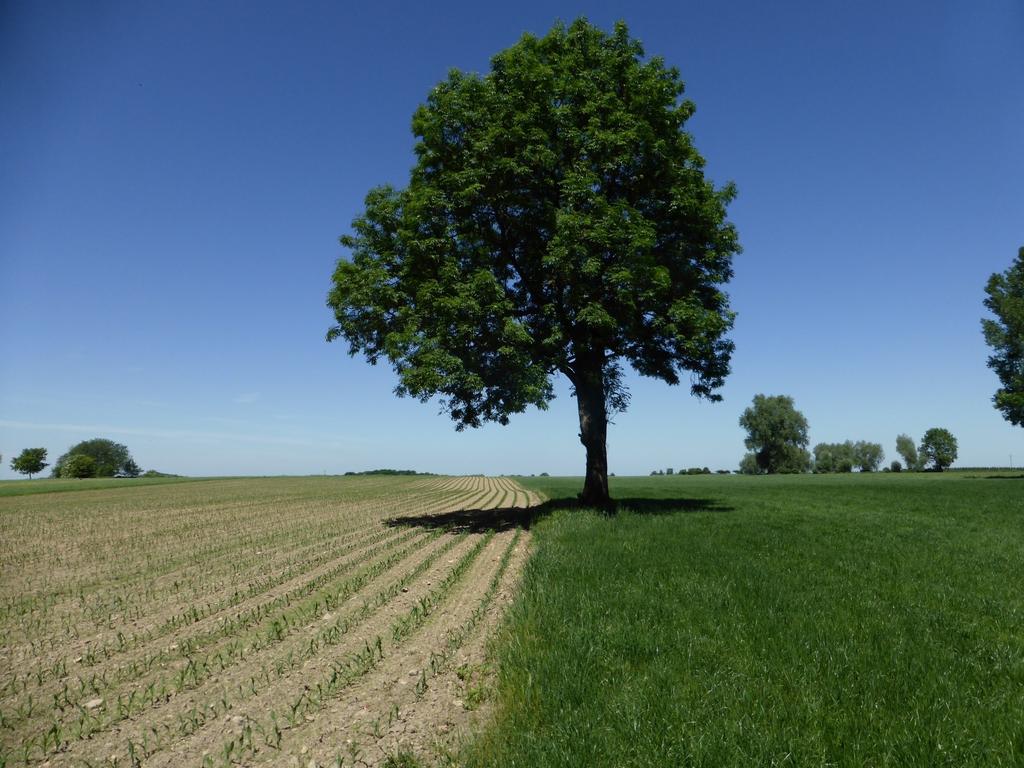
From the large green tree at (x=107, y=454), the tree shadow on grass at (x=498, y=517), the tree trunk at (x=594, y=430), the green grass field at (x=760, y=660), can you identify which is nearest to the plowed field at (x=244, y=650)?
the green grass field at (x=760, y=660)

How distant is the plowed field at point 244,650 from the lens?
5.23 metres

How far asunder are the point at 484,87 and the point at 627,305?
1098 centimetres

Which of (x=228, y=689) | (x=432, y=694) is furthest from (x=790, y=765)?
(x=228, y=689)

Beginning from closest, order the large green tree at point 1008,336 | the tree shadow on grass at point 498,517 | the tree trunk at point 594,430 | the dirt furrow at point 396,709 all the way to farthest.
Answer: the dirt furrow at point 396,709 < the tree shadow on grass at point 498,517 < the tree trunk at point 594,430 < the large green tree at point 1008,336

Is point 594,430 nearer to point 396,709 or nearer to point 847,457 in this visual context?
point 396,709

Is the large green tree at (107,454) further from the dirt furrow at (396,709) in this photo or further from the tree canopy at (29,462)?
the dirt furrow at (396,709)

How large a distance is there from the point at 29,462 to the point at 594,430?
586ft

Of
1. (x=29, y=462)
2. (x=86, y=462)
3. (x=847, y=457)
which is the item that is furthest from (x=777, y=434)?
(x=29, y=462)

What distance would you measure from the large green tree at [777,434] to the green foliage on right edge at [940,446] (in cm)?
5599

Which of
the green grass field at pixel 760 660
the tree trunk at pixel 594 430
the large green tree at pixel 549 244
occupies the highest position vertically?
the large green tree at pixel 549 244

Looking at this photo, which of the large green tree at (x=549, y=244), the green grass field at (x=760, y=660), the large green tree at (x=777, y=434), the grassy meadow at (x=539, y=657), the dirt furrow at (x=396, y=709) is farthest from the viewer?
the large green tree at (x=777, y=434)

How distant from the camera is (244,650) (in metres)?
7.65

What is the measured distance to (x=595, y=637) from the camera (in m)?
6.80

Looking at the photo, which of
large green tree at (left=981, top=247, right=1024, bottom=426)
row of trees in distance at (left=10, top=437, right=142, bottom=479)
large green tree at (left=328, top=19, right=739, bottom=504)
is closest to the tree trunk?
large green tree at (left=328, top=19, right=739, bottom=504)
